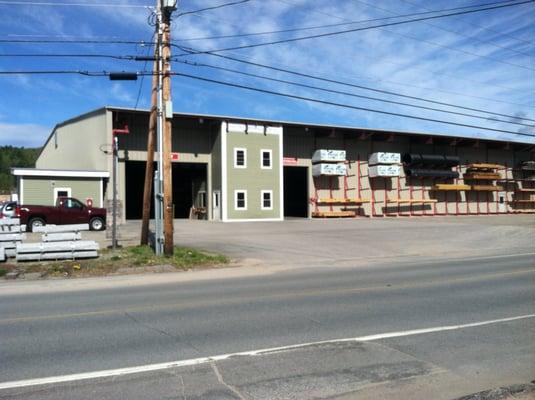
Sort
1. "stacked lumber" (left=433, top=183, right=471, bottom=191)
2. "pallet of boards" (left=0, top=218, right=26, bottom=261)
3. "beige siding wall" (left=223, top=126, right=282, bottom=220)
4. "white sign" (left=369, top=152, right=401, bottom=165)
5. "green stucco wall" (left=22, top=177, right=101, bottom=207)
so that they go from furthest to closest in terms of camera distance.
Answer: "stacked lumber" (left=433, top=183, right=471, bottom=191), "white sign" (left=369, top=152, right=401, bottom=165), "beige siding wall" (left=223, top=126, right=282, bottom=220), "green stucco wall" (left=22, top=177, right=101, bottom=207), "pallet of boards" (left=0, top=218, right=26, bottom=261)

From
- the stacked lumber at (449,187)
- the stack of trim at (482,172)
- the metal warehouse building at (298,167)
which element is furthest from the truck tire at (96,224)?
the stack of trim at (482,172)

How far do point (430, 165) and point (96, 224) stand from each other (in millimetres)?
33352

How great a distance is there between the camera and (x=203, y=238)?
25859 mm

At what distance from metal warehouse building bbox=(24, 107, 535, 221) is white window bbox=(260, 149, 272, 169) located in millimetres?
79

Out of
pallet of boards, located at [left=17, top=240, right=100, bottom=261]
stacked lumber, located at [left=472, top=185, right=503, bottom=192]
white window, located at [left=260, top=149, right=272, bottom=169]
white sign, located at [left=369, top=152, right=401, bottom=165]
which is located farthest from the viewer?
A: stacked lumber, located at [left=472, top=185, right=503, bottom=192]

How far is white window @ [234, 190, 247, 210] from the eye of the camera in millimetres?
40844

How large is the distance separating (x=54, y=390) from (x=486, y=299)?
307 inches

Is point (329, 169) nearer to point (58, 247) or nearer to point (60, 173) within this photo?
point (60, 173)

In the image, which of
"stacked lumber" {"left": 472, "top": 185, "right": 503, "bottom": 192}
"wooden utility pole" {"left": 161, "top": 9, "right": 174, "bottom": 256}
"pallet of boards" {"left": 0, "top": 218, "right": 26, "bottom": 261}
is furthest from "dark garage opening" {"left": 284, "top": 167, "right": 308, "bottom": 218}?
"pallet of boards" {"left": 0, "top": 218, "right": 26, "bottom": 261}

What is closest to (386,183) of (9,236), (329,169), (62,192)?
(329,169)

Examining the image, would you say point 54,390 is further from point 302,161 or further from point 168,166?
point 302,161

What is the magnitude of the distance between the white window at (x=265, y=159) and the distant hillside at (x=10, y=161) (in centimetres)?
11574

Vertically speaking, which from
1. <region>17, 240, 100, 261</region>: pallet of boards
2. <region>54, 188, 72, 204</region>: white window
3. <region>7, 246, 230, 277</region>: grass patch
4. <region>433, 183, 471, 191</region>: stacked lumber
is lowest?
<region>7, 246, 230, 277</region>: grass patch

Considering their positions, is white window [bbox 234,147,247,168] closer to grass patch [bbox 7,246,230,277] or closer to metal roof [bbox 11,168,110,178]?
metal roof [bbox 11,168,110,178]
